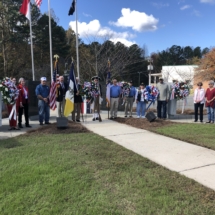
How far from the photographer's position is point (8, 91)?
8.20 metres

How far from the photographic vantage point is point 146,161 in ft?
16.3

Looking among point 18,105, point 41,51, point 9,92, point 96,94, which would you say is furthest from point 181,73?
point 9,92

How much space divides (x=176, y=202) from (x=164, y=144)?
3178mm

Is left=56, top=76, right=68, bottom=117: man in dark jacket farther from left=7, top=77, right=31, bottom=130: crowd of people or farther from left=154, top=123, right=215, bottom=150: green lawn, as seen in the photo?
left=154, top=123, right=215, bottom=150: green lawn

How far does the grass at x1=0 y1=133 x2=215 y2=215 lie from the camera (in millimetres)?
3154

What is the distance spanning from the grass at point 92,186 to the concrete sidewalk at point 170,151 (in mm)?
312

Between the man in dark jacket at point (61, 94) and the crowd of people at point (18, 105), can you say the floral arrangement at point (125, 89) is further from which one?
the crowd of people at point (18, 105)

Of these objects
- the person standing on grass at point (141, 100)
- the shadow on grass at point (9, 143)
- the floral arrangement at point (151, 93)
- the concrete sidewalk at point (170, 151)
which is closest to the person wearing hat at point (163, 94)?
the floral arrangement at point (151, 93)

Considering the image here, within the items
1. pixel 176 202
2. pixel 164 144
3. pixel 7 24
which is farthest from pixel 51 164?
pixel 7 24

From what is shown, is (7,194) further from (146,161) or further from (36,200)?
(146,161)

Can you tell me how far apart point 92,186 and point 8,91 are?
576 centimetres

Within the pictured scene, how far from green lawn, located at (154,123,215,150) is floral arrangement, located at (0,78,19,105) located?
5.12 m

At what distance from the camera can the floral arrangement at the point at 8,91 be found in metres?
8.19

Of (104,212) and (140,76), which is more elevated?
(140,76)
